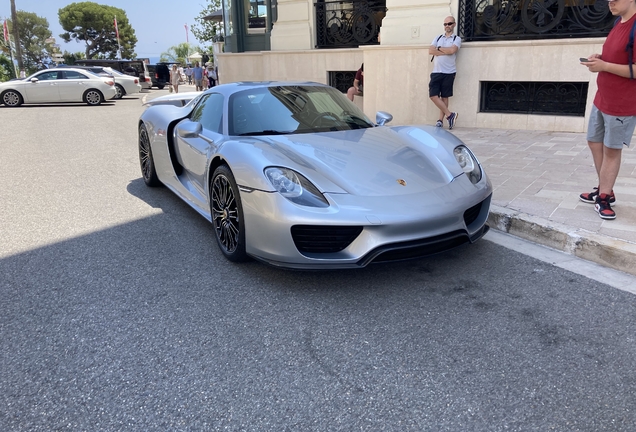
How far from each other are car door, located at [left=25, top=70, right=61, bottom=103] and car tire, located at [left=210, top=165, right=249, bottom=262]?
709 inches

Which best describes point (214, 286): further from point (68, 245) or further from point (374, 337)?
point (68, 245)

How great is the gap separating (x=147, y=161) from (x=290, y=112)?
2372mm

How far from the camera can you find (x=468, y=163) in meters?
3.87

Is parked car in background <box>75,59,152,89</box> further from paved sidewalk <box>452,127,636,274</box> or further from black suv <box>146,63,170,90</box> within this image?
paved sidewalk <box>452,127,636,274</box>

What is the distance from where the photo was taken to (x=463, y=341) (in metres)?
2.62

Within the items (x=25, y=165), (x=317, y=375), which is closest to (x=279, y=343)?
(x=317, y=375)

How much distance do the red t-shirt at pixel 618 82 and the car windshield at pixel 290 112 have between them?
73.5 inches

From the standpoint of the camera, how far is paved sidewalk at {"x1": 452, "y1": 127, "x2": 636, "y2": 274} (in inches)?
144

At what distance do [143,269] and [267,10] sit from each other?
12.3 metres

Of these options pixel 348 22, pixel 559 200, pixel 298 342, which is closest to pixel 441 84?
pixel 348 22

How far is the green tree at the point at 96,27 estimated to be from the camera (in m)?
74.1

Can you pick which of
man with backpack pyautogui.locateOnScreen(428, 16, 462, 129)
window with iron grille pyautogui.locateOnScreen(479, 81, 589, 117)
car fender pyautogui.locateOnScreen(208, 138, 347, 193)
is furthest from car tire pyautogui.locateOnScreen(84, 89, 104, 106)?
car fender pyautogui.locateOnScreen(208, 138, 347, 193)

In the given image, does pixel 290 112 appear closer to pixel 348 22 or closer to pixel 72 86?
pixel 348 22

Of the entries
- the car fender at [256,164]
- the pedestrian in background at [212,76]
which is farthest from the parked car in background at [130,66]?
the car fender at [256,164]
